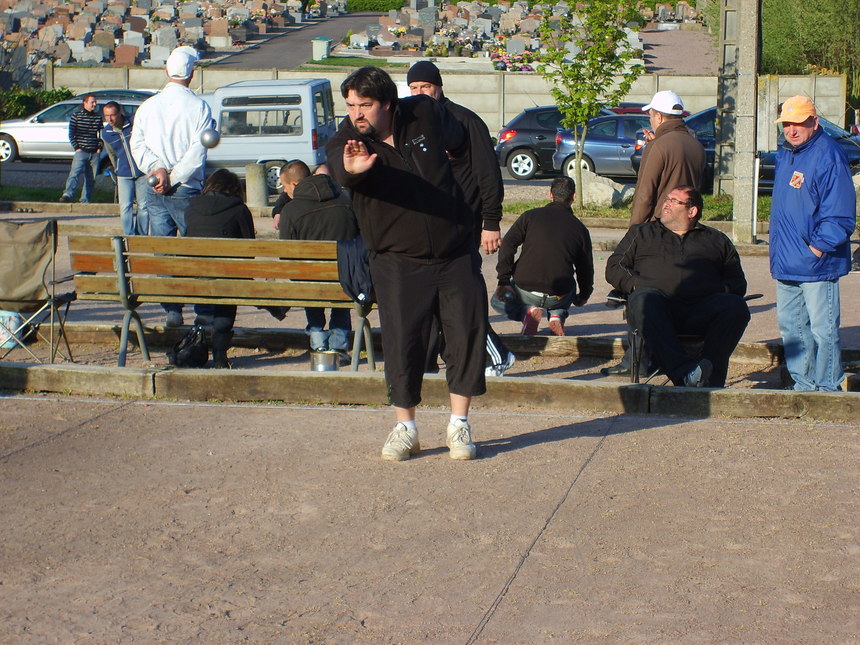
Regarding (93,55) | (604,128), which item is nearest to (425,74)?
(604,128)

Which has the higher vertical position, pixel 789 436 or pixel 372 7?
pixel 372 7

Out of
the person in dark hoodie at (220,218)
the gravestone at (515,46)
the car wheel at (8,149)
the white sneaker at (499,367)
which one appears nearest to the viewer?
the white sneaker at (499,367)

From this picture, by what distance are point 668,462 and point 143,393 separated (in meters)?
3.11

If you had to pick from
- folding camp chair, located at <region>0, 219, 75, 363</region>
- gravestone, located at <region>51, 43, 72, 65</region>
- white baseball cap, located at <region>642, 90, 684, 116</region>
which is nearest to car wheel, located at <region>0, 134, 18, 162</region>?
folding camp chair, located at <region>0, 219, 75, 363</region>

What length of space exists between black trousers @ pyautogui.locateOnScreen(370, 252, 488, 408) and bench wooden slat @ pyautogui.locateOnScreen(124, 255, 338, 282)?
195cm

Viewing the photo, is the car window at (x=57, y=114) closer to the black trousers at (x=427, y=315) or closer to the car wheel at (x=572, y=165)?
the car wheel at (x=572, y=165)

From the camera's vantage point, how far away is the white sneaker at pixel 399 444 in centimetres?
570

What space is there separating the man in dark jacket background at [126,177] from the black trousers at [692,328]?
460 centimetres

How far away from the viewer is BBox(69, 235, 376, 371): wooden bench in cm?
759

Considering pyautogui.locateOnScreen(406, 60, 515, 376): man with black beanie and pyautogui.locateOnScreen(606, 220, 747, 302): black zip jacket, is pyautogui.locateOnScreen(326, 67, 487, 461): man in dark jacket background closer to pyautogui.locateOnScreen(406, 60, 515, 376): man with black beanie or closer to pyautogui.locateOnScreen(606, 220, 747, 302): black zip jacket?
pyautogui.locateOnScreen(406, 60, 515, 376): man with black beanie

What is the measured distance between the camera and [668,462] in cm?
570

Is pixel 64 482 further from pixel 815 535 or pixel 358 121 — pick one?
pixel 815 535

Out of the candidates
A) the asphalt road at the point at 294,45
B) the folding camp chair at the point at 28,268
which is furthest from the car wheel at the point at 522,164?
the asphalt road at the point at 294,45

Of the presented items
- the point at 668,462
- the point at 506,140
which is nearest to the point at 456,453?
the point at 668,462
